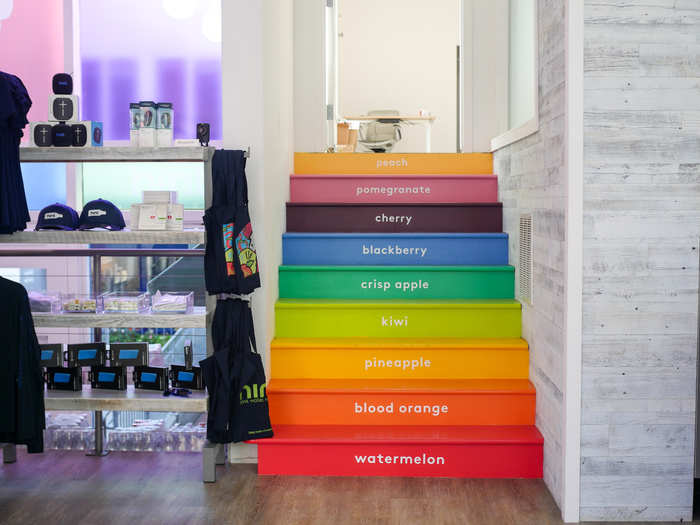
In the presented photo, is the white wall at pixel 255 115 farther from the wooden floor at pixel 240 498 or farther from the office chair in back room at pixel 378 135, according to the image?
the office chair in back room at pixel 378 135

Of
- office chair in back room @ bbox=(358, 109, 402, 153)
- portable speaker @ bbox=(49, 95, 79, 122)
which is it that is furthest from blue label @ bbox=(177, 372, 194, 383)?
Result: office chair in back room @ bbox=(358, 109, 402, 153)

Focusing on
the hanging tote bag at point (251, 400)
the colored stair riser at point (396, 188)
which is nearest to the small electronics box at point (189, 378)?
the hanging tote bag at point (251, 400)

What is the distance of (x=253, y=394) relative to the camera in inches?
137

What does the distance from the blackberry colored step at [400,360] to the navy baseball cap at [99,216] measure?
992 millimetres

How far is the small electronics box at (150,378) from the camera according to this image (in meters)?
3.56

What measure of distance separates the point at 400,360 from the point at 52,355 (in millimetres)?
1665

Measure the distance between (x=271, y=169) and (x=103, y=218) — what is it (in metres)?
0.88

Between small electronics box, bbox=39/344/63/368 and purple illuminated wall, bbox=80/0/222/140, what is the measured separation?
1769mm

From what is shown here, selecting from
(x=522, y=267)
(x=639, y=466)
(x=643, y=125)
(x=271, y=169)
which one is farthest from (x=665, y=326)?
(x=271, y=169)

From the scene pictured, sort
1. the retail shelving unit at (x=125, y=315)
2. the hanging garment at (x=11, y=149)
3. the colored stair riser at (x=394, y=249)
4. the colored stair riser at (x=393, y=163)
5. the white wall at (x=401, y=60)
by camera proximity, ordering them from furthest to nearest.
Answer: the white wall at (x=401, y=60)
the colored stair riser at (x=393, y=163)
the colored stair riser at (x=394, y=249)
the retail shelving unit at (x=125, y=315)
the hanging garment at (x=11, y=149)

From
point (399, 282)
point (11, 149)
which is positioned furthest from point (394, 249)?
point (11, 149)

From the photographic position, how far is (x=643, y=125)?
9.77ft

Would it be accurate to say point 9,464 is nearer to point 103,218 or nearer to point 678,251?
point 103,218

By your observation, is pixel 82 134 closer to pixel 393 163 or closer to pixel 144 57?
pixel 144 57
